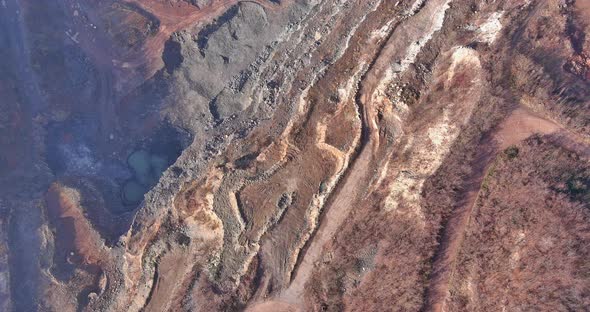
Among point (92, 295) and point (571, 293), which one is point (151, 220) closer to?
point (92, 295)

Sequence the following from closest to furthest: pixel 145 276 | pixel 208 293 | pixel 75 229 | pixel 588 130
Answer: pixel 588 130 → pixel 208 293 → pixel 145 276 → pixel 75 229

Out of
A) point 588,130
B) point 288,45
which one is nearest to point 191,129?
point 288,45

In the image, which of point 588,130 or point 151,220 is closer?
point 588,130

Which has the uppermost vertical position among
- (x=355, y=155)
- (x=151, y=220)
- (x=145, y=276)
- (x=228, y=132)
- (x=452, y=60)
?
(x=452, y=60)

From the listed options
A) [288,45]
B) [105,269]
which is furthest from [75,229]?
[288,45]

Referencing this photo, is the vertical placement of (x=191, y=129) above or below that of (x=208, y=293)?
above

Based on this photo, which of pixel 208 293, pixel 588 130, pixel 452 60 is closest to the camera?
pixel 588 130

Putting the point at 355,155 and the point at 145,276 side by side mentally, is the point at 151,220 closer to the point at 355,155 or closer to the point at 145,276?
the point at 145,276
